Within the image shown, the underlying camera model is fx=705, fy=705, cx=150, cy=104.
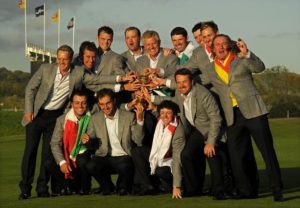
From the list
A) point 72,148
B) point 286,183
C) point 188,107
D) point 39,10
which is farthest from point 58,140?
point 39,10

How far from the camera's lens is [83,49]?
33.4 feet

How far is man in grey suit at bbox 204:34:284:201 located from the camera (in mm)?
9000

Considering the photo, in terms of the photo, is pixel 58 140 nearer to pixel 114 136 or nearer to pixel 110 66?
pixel 114 136

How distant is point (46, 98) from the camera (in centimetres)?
999

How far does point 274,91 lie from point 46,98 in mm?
67043

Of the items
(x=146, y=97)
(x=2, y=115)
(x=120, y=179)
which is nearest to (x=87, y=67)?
(x=146, y=97)

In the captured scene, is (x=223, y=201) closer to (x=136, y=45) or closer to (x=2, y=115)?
(x=136, y=45)

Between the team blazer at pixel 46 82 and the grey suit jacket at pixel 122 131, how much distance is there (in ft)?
1.65

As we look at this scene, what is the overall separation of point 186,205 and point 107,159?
183cm

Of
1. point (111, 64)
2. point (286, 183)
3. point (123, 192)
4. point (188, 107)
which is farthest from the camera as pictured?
point (286, 183)

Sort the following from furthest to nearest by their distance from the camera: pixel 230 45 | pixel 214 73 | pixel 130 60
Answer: pixel 130 60
pixel 214 73
pixel 230 45

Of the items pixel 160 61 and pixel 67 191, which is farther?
pixel 67 191

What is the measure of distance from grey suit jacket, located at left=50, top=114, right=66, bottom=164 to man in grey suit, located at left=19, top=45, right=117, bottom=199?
0.21 meters

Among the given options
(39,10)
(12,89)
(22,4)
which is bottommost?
(12,89)
